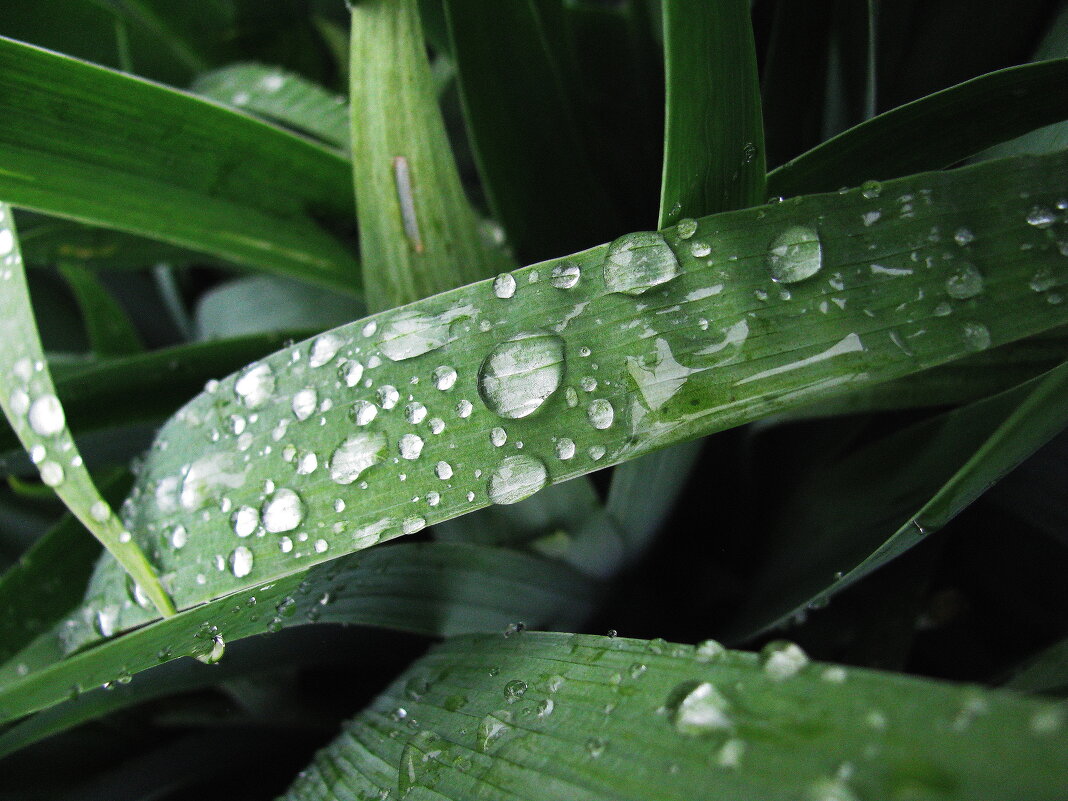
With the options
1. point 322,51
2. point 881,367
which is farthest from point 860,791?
point 322,51

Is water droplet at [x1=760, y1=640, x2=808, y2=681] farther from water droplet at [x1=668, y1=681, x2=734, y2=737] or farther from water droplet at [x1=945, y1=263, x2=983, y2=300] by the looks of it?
water droplet at [x1=945, y1=263, x2=983, y2=300]

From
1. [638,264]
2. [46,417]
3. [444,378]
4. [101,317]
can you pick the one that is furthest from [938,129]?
[101,317]

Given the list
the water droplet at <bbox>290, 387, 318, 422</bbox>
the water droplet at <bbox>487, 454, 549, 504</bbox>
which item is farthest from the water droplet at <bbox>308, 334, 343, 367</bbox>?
the water droplet at <bbox>487, 454, 549, 504</bbox>

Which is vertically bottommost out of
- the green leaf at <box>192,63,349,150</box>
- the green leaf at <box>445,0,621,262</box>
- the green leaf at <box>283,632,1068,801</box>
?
the green leaf at <box>283,632,1068,801</box>

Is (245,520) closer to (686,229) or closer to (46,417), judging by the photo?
(46,417)

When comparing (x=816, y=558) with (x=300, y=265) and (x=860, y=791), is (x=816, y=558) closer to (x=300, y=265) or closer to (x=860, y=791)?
(x=860, y=791)

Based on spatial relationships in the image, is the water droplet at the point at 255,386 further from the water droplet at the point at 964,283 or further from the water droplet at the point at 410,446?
the water droplet at the point at 964,283
